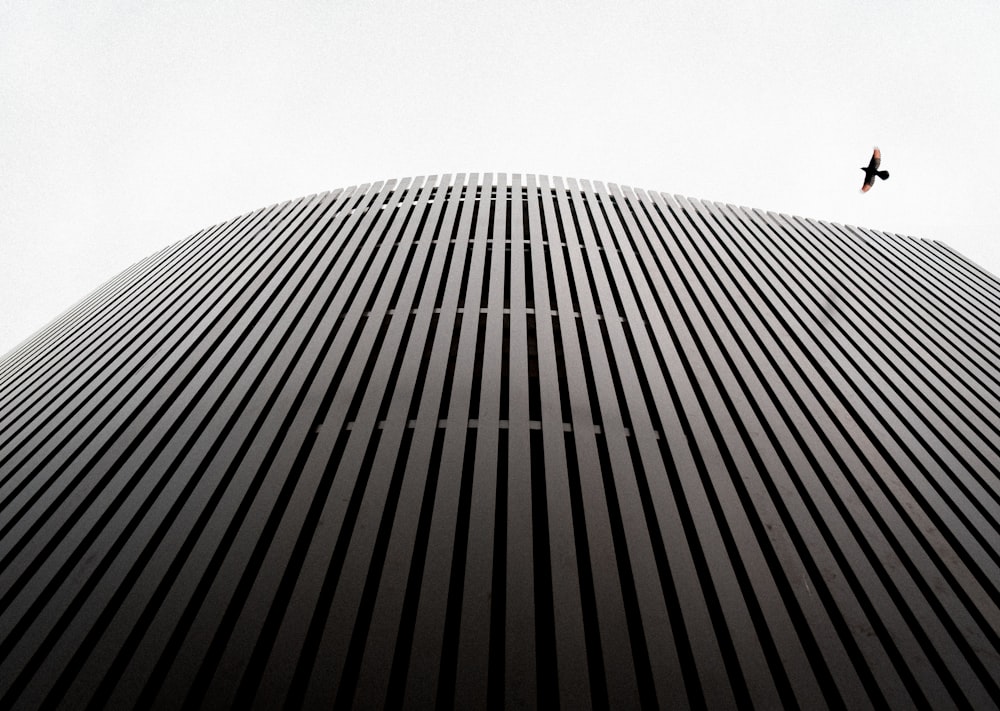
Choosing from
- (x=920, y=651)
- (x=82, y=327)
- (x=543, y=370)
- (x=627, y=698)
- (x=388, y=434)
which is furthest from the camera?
(x=82, y=327)

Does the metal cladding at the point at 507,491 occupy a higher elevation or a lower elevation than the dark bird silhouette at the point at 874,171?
lower

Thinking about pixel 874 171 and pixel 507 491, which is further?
pixel 874 171

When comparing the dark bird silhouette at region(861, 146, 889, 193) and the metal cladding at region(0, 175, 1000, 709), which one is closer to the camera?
the metal cladding at region(0, 175, 1000, 709)

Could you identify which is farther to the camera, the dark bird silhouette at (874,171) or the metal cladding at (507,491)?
the dark bird silhouette at (874,171)

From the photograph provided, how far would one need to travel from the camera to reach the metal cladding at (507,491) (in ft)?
11.8

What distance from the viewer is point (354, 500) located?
467 centimetres

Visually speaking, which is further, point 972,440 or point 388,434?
point 972,440

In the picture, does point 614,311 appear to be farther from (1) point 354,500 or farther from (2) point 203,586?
(2) point 203,586

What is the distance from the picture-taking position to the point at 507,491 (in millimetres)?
4750

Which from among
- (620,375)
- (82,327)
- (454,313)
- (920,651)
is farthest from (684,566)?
(82,327)

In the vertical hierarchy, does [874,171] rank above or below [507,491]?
above

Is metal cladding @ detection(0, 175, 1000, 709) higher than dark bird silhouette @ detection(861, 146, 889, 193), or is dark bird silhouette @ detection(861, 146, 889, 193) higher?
dark bird silhouette @ detection(861, 146, 889, 193)

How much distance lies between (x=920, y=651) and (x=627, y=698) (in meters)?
2.45

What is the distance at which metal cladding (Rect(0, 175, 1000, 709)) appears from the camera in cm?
361
